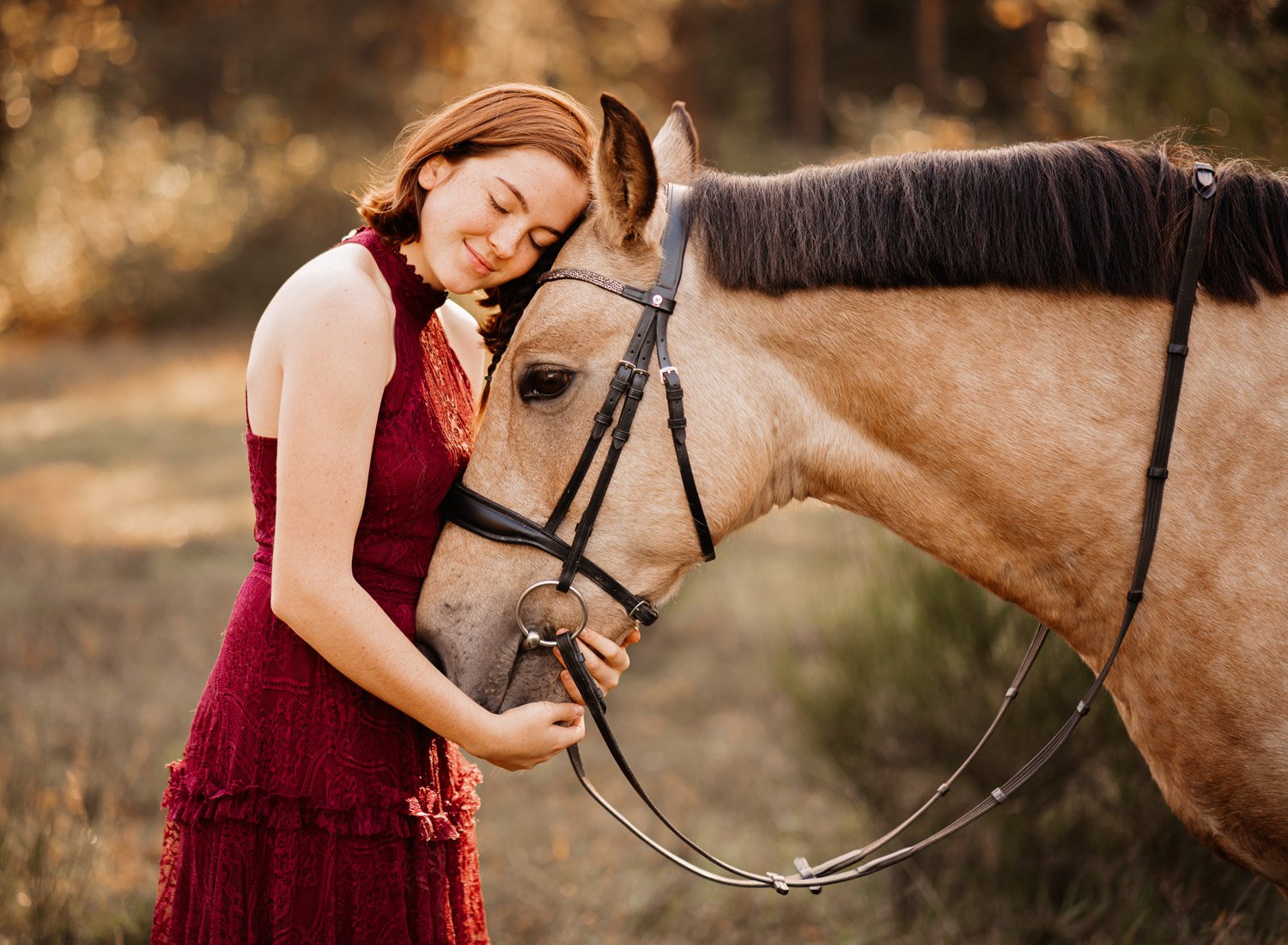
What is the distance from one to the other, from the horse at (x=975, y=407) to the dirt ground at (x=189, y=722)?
0.74 m

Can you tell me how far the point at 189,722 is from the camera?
5.20 m

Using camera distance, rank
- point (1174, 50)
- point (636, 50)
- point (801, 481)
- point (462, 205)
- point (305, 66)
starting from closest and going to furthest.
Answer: point (462, 205)
point (801, 481)
point (1174, 50)
point (305, 66)
point (636, 50)

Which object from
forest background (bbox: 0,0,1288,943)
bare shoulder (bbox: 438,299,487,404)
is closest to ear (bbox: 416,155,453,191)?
bare shoulder (bbox: 438,299,487,404)

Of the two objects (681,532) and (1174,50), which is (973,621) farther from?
(1174,50)

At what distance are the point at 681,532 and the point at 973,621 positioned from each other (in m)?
2.33

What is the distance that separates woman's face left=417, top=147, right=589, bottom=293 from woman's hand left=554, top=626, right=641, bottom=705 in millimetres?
798

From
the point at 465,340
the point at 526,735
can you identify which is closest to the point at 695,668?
the point at 465,340

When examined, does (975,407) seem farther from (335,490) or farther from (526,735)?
(335,490)

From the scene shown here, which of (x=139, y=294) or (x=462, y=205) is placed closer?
(x=462, y=205)

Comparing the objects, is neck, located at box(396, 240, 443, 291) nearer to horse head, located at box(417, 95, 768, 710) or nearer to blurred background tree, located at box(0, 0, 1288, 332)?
horse head, located at box(417, 95, 768, 710)

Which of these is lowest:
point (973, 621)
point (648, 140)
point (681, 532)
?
point (973, 621)

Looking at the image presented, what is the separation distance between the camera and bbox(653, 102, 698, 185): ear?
227cm

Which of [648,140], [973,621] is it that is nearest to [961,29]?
[973,621]

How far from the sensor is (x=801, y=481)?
222 centimetres
